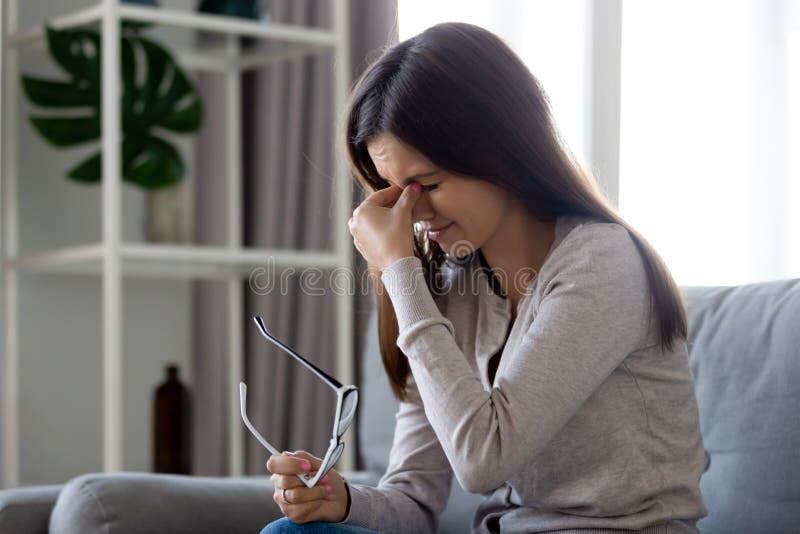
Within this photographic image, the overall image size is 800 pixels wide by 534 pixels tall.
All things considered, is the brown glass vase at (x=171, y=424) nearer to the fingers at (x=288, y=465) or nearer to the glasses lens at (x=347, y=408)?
the fingers at (x=288, y=465)

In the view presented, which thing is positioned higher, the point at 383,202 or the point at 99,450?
the point at 383,202

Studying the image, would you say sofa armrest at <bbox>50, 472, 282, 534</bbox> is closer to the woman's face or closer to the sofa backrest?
the woman's face

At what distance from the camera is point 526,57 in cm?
238

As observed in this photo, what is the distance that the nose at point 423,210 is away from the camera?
127 centimetres

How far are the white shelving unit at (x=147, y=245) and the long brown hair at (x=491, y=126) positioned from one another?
1.15 m

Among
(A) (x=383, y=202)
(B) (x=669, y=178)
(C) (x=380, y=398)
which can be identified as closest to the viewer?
(A) (x=383, y=202)

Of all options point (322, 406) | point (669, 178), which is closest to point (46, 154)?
point (322, 406)

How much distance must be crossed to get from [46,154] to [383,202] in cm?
160

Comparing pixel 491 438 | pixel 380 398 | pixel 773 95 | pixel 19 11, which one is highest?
pixel 19 11

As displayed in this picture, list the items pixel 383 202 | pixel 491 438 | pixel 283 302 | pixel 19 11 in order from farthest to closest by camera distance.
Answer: pixel 283 302, pixel 19 11, pixel 383 202, pixel 491 438

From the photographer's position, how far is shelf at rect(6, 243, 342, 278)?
232cm

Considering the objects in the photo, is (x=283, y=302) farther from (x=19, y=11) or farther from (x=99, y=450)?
(x=19, y=11)

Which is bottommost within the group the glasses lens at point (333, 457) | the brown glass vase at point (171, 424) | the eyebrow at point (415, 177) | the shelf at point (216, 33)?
the brown glass vase at point (171, 424)

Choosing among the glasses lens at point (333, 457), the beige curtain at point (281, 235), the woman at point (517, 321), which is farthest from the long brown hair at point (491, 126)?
the beige curtain at point (281, 235)
